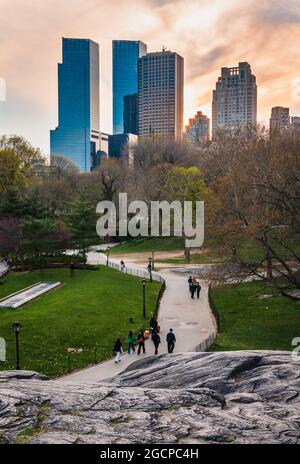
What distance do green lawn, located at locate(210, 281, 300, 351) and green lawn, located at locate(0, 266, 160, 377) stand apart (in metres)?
5.38

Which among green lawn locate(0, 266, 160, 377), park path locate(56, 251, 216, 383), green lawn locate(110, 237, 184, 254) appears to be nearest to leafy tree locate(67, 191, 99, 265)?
green lawn locate(0, 266, 160, 377)

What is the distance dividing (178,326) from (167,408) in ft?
57.8

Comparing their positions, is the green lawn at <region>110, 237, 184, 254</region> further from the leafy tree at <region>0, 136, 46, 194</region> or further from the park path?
the park path

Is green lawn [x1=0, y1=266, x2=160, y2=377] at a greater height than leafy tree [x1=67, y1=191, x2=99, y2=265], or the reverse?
leafy tree [x1=67, y1=191, x2=99, y2=265]

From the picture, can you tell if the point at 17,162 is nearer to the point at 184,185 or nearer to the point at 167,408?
the point at 184,185

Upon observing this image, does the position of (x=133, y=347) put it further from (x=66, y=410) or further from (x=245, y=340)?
(x=66, y=410)

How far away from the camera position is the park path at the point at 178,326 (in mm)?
20234

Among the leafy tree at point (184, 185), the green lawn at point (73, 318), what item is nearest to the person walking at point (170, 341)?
the green lawn at point (73, 318)

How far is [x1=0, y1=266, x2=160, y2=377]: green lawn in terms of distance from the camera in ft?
72.5

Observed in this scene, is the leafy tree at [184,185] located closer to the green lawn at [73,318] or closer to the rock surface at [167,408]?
the green lawn at [73,318]

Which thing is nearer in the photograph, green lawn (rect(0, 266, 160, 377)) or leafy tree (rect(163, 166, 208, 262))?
green lawn (rect(0, 266, 160, 377))

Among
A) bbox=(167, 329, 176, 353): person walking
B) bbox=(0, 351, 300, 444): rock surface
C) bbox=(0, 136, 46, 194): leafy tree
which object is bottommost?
bbox=(167, 329, 176, 353): person walking

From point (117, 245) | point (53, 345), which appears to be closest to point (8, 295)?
point (53, 345)
